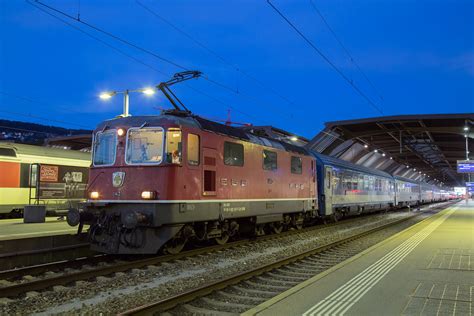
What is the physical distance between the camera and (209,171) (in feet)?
37.3

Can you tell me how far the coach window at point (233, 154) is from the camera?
40.2ft

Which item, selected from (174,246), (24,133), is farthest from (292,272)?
(24,133)

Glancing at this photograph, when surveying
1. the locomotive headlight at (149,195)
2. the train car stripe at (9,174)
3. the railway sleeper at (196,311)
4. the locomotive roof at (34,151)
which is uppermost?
the locomotive roof at (34,151)

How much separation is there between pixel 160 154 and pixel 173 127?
0.71m

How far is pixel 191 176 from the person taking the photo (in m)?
10.6

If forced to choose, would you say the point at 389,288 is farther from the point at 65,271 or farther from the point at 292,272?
the point at 65,271

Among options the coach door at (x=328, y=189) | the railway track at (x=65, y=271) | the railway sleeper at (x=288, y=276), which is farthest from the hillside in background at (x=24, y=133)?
the railway sleeper at (x=288, y=276)

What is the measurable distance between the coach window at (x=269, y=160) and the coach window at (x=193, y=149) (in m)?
3.91

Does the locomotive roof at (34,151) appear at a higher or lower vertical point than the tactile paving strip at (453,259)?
higher

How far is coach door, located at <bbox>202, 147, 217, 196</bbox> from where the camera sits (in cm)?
1118

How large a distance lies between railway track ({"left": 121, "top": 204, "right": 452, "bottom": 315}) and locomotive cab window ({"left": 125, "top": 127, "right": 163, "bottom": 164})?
3.64 m

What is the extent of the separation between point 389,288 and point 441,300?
3.09 feet

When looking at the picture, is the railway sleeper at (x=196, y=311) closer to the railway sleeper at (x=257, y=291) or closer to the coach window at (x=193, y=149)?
the railway sleeper at (x=257, y=291)

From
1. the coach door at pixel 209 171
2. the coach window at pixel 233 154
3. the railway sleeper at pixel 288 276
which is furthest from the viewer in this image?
the coach window at pixel 233 154
